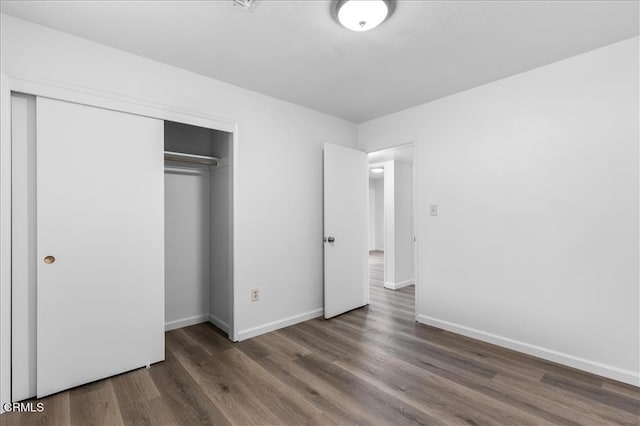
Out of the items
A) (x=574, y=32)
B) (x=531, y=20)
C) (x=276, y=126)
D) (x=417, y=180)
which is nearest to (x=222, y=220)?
(x=276, y=126)

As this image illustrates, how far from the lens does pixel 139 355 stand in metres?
2.36

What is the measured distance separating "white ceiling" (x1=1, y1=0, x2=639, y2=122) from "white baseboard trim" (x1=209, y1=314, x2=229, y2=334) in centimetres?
242

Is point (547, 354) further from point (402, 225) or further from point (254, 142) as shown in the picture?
point (254, 142)

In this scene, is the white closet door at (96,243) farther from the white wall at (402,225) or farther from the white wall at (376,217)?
the white wall at (376,217)

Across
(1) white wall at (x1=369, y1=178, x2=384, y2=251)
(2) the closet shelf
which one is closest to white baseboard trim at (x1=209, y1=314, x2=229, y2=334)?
(2) the closet shelf

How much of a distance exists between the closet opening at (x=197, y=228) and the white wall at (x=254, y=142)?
22cm

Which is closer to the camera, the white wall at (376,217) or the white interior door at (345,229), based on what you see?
the white interior door at (345,229)

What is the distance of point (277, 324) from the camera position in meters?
3.21

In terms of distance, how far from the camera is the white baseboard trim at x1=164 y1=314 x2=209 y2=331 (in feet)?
10.4

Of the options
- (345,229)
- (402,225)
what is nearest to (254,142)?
(345,229)

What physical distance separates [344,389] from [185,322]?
6.64 ft

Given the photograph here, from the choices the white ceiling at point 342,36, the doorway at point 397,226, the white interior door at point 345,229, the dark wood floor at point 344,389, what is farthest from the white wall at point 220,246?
the doorway at point 397,226

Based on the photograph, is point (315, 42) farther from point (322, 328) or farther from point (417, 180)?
point (322, 328)

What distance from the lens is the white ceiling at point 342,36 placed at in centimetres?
183
